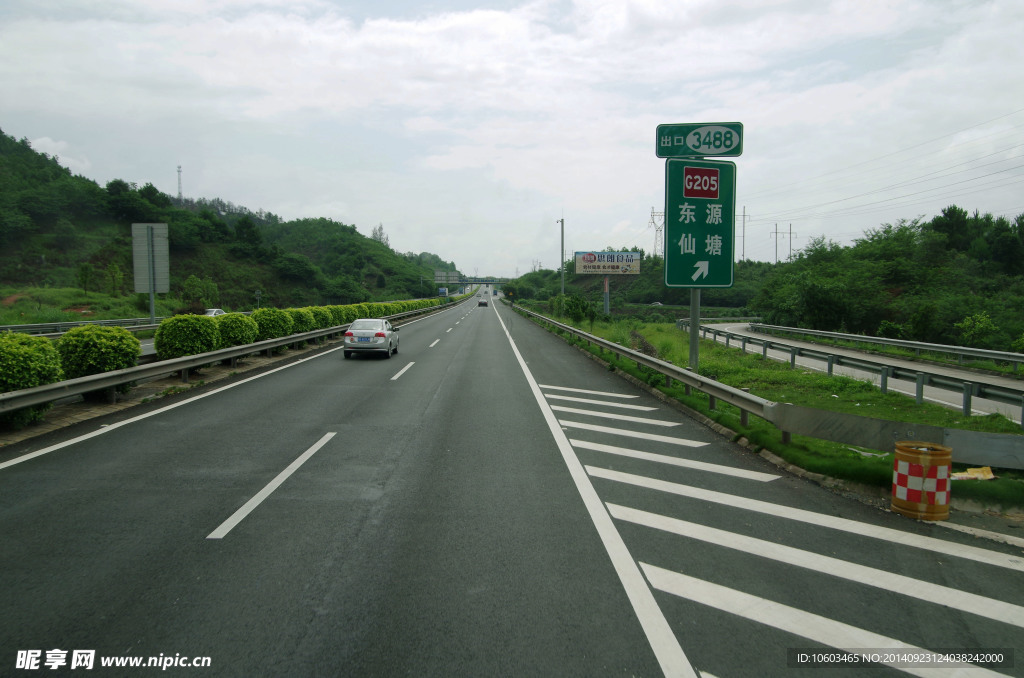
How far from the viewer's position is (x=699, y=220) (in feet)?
38.0

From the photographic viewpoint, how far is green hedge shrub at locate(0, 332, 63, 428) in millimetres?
7848

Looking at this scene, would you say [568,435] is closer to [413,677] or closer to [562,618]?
[562,618]

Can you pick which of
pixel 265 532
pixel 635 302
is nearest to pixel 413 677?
pixel 265 532

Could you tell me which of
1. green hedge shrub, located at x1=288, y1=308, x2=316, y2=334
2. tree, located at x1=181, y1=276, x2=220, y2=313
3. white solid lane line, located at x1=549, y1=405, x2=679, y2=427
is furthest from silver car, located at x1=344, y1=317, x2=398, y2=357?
tree, located at x1=181, y1=276, x2=220, y2=313

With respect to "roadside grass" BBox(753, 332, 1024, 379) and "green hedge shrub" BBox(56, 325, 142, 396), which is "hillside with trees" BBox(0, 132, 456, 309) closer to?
"green hedge shrub" BBox(56, 325, 142, 396)

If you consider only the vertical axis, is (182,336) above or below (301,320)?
below

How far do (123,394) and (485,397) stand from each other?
7.09 m

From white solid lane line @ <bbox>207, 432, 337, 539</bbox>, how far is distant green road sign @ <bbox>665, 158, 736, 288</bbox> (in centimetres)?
783

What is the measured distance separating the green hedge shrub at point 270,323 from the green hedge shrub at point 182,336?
15.3ft

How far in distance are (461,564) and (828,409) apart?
9.01 m

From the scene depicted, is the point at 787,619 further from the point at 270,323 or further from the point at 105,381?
the point at 270,323

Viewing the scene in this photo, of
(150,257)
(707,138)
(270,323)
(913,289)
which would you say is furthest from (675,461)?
(913,289)

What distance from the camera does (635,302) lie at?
104625 mm

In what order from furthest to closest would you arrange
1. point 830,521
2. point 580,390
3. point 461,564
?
point 580,390
point 830,521
point 461,564
